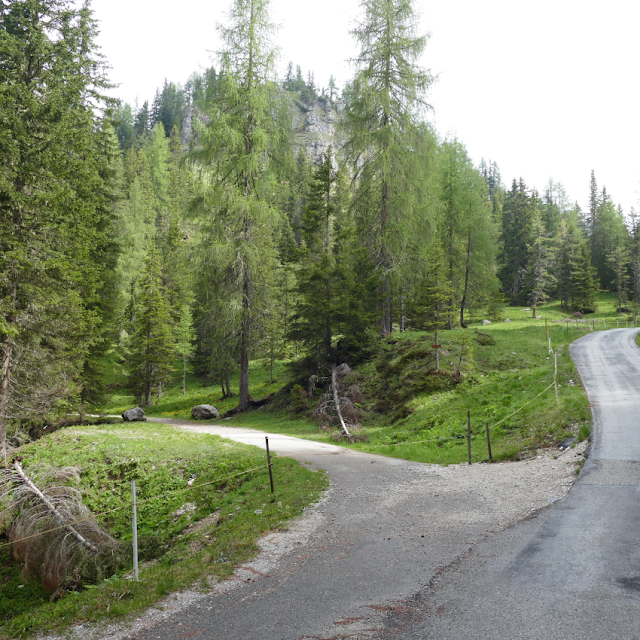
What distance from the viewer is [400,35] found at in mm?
24188

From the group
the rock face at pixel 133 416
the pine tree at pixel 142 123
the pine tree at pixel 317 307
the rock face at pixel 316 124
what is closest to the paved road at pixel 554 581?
the pine tree at pixel 317 307

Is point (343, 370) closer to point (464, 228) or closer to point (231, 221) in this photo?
point (231, 221)

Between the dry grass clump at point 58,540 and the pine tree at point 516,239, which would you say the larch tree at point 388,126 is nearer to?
the dry grass clump at point 58,540

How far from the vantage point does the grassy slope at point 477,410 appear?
12.8 meters

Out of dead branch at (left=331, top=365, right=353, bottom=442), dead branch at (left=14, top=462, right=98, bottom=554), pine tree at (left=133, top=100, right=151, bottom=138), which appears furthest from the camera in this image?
pine tree at (left=133, top=100, right=151, bottom=138)

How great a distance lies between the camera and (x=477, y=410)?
51.3 feet

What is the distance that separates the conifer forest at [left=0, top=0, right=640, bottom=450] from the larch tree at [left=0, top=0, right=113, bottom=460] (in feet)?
0.22

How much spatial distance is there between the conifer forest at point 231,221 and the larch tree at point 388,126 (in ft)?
0.33

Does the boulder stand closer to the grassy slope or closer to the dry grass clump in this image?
the grassy slope

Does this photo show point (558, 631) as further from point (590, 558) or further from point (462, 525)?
point (462, 525)

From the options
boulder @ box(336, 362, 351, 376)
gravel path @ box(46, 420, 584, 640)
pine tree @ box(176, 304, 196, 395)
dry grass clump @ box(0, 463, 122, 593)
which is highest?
pine tree @ box(176, 304, 196, 395)

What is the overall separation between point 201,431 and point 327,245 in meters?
15.2

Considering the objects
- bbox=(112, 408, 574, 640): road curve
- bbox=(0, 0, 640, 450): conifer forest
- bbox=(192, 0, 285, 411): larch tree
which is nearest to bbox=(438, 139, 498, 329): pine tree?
bbox=(0, 0, 640, 450): conifer forest

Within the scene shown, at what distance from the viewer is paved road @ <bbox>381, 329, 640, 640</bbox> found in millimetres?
4316
